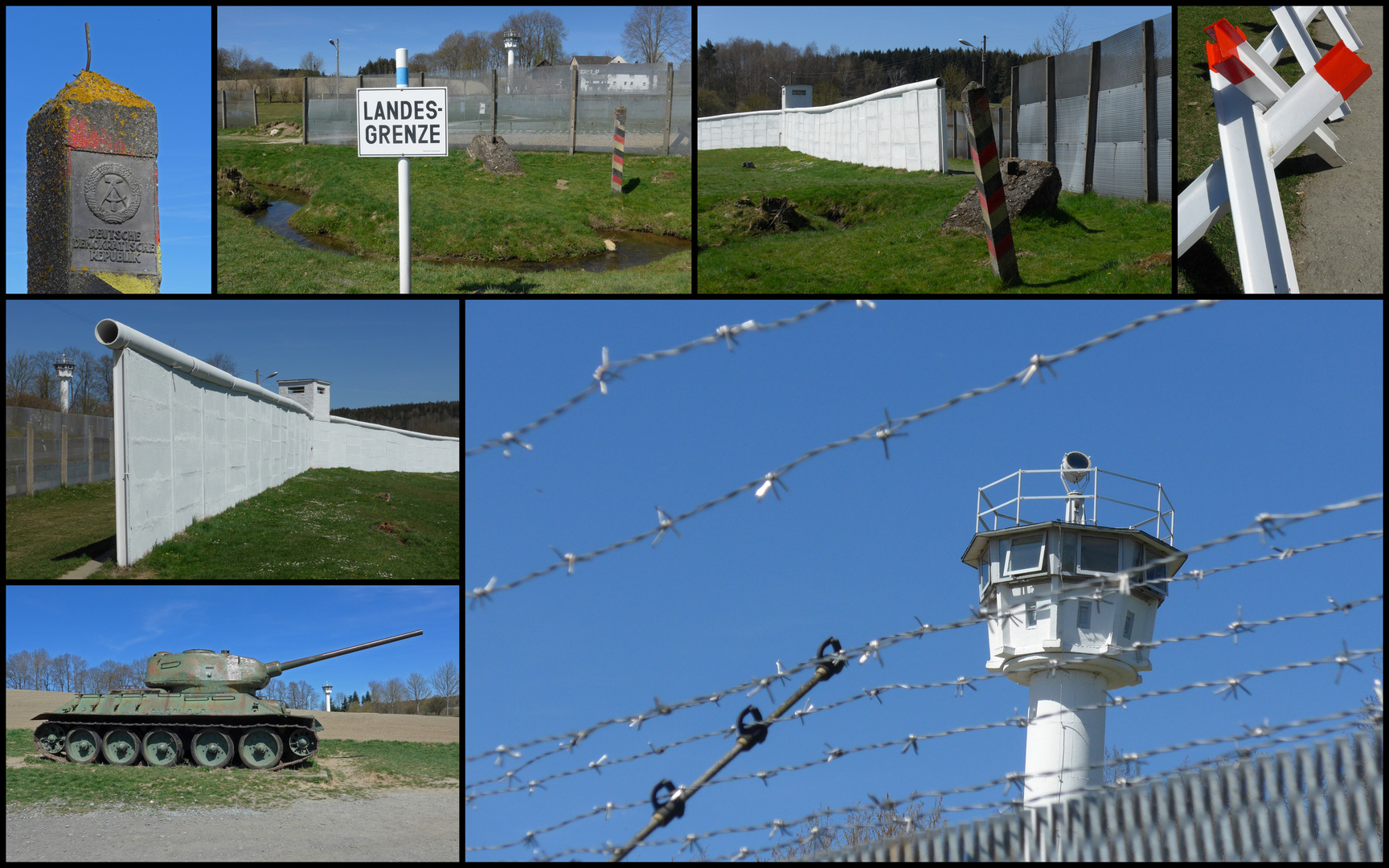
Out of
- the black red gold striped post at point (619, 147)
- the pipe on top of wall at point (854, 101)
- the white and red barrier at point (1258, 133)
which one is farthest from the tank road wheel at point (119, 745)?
the white and red barrier at point (1258, 133)

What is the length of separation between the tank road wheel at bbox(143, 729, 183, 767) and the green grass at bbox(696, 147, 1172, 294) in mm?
9646

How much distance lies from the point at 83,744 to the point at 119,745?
541 mm

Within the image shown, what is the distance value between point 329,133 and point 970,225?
1586 centimetres

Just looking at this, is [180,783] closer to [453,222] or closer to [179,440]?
[179,440]

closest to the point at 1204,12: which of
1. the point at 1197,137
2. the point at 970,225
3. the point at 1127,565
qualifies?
the point at 1197,137

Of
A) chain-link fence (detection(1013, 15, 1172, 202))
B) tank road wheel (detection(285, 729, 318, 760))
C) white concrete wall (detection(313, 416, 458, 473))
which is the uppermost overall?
chain-link fence (detection(1013, 15, 1172, 202))

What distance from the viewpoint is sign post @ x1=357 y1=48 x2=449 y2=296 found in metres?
8.81

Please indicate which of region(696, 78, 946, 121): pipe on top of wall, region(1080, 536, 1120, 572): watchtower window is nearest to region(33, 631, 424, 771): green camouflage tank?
region(1080, 536, 1120, 572): watchtower window

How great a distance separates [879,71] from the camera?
18.2 m

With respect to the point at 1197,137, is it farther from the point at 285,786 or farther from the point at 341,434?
the point at 341,434

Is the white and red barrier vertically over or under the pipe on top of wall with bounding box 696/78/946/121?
under

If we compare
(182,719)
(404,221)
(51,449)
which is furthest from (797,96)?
(182,719)

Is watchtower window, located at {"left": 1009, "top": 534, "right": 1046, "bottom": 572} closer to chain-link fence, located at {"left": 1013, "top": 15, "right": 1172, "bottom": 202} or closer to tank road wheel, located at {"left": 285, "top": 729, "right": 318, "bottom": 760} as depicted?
chain-link fence, located at {"left": 1013, "top": 15, "right": 1172, "bottom": 202}

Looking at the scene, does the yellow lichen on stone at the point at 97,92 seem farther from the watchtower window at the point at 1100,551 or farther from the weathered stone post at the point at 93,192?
the watchtower window at the point at 1100,551
